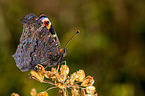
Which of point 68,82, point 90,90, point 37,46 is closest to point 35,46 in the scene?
point 37,46

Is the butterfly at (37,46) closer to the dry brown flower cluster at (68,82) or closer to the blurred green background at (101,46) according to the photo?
the dry brown flower cluster at (68,82)

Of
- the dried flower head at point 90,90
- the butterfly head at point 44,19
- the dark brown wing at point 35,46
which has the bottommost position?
the dried flower head at point 90,90

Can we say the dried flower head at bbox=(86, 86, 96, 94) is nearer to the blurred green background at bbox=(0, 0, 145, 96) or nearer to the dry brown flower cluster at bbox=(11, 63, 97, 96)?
the dry brown flower cluster at bbox=(11, 63, 97, 96)

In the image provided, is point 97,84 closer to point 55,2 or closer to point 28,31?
point 28,31

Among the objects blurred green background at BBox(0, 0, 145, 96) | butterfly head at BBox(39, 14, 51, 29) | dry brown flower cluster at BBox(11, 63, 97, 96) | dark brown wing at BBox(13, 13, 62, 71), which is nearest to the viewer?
dry brown flower cluster at BBox(11, 63, 97, 96)

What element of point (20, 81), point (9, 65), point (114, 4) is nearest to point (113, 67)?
point (114, 4)

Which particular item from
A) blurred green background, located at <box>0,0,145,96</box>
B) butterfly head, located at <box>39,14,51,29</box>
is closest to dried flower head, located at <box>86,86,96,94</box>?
butterfly head, located at <box>39,14,51,29</box>

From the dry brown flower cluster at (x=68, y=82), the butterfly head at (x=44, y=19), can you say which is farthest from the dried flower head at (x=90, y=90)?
the butterfly head at (x=44, y=19)
